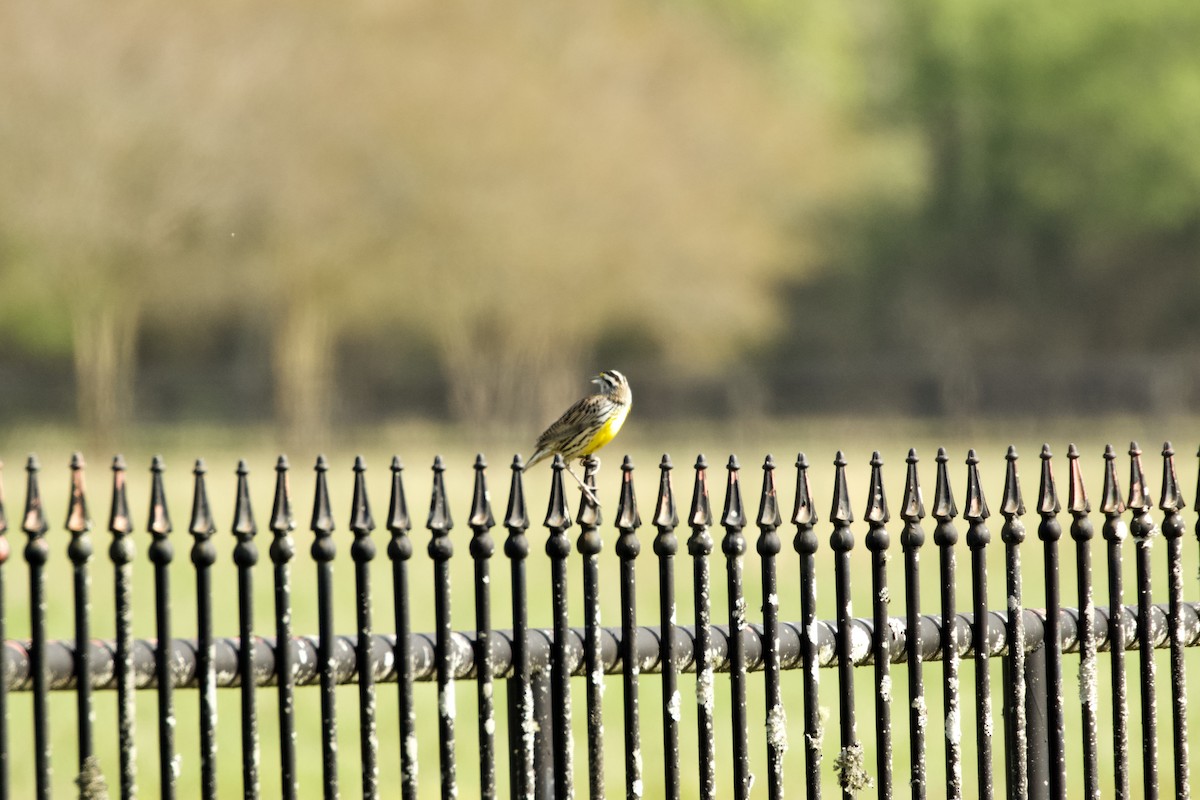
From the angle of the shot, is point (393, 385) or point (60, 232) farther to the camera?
point (393, 385)

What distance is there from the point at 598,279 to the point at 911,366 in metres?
12.7

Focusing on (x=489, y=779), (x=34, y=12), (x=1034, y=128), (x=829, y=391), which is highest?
(x=1034, y=128)

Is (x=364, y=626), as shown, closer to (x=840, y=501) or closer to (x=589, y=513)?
(x=589, y=513)

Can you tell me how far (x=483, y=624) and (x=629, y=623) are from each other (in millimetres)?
364

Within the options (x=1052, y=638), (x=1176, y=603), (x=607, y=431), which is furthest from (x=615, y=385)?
(x=1176, y=603)

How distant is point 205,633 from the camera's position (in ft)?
12.1

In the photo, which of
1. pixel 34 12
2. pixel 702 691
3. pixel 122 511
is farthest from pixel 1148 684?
pixel 34 12

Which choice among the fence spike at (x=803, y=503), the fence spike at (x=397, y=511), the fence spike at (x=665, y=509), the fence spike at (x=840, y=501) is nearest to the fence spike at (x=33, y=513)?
the fence spike at (x=397, y=511)

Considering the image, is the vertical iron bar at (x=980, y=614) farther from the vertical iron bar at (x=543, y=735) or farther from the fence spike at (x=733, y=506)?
the vertical iron bar at (x=543, y=735)

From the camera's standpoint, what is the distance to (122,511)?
3.56m

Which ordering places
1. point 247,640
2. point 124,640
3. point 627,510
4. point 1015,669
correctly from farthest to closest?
point 1015,669, point 627,510, point 247,640, point 124,640

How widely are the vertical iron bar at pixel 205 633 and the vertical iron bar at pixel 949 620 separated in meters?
1.80

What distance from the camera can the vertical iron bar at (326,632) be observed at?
3736 mm

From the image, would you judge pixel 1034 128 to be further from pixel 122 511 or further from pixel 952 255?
pixel 122 511
